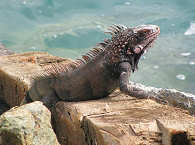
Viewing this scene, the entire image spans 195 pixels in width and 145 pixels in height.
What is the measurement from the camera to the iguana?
2.73 meters

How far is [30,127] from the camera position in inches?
78.3

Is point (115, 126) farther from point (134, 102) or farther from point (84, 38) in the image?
point (84, 38)

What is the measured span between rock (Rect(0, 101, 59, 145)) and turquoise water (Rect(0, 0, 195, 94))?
13.3 meters

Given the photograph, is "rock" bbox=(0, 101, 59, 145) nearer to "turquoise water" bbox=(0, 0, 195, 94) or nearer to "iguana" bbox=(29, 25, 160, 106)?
"iguana" bbox=(29, 25, 160, 106)

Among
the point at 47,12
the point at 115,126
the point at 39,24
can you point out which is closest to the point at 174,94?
the point at 115,126

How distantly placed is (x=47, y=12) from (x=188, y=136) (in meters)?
24.3

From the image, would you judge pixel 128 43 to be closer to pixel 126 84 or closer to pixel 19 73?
pixel 126 84

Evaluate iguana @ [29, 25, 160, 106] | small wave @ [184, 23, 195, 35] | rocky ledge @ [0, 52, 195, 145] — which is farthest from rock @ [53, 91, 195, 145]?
small wave @ [184, 23, 195, 35]

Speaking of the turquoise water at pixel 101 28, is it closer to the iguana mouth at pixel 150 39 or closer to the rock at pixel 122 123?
the iguana mouth at pixel 150 39

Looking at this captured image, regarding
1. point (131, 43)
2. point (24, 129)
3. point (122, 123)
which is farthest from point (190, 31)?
point (24, 129)

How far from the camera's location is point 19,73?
3604 millimetres

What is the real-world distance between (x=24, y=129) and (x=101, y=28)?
20.8m

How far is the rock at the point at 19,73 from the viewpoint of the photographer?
135 inches

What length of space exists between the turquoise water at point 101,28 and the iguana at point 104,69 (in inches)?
487
